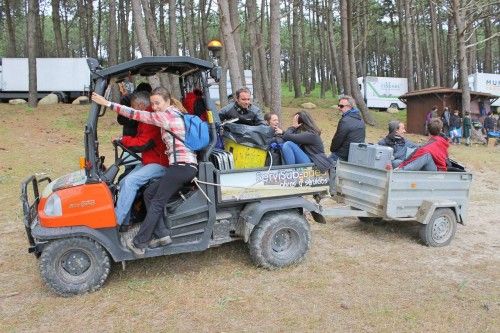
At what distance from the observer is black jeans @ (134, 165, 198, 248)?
4438 mm

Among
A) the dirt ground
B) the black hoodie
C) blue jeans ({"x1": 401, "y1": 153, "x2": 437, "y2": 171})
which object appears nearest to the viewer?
the dirt ground

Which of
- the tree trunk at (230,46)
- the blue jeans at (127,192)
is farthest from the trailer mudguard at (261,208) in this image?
the tree trunk at (230,46)

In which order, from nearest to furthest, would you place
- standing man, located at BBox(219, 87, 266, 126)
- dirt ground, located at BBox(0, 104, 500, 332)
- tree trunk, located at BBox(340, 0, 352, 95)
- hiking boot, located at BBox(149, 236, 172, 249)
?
1. dirt ground, located at BBox(0, 104, 500, 332)
2. hiking boot, located at BBox(149, 236, 172, 249)
3. standing man, located at BBox(219, 87, 266, 126)
4. tree trunk, located at BBox(340, 0, 352, 95)

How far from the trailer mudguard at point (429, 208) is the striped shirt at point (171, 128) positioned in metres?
3.06

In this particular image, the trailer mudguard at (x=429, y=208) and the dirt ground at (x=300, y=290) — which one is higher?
the trailer mudguard at (x=429, y=208)

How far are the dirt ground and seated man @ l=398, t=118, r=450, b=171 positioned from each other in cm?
98

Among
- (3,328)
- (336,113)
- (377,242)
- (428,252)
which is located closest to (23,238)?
(3,328)

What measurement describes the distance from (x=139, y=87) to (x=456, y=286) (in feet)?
12.8

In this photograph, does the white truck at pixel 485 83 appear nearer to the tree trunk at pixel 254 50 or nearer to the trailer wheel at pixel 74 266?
the tree trunk at pixel 254 50

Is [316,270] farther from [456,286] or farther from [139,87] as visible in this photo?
[139,87]

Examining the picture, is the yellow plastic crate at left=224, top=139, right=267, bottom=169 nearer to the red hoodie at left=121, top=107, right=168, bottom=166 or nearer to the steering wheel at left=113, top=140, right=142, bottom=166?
the red hoodie at left=121, top=107, right=168, bottom=166

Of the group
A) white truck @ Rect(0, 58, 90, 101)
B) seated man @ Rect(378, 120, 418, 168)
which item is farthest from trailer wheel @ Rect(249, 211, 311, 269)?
white truck @ Rect(0, 58, 90, 101)

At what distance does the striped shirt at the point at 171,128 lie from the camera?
4355 mm

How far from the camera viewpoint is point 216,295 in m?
4.42
